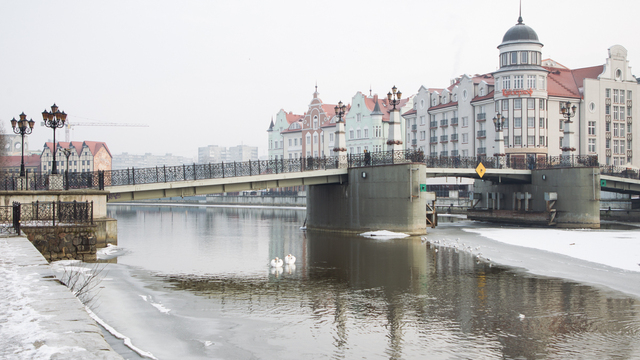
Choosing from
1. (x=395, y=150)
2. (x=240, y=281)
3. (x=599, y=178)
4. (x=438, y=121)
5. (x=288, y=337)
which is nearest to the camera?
(x=288, y=337)

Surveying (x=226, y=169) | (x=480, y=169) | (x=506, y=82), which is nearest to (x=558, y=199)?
(x=480, y=169)

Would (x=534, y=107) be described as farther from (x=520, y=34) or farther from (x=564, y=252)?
(x=564, y=252)

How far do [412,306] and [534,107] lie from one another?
2225 inches

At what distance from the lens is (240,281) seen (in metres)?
20.3

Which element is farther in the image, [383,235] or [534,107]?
[534,107]

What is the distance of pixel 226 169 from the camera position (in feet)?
114

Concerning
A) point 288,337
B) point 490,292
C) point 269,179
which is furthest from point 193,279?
point 269,179

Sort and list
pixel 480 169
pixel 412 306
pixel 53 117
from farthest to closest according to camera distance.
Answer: pixel 480 169, pixel 53 117, pixel 412 306

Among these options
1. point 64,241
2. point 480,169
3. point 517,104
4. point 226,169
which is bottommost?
point 64,241

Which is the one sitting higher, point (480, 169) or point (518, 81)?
point (518, 81)

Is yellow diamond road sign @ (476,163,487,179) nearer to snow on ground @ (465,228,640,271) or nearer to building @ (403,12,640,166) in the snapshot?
snow on ground @ (465,228,640,271)

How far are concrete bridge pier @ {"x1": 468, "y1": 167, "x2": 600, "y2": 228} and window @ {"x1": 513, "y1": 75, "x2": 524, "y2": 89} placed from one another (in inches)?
730

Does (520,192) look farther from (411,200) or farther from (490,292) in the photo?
(490,292)

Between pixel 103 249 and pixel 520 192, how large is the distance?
1454 inches
